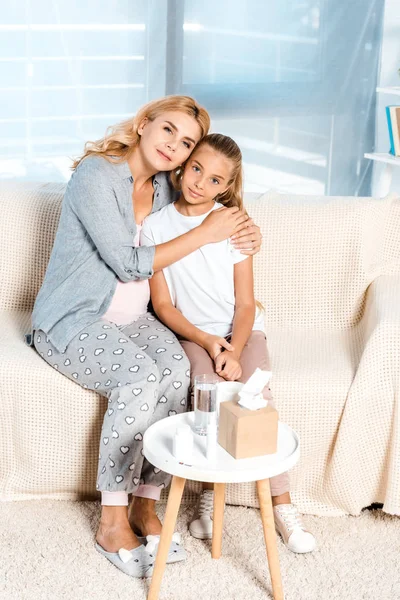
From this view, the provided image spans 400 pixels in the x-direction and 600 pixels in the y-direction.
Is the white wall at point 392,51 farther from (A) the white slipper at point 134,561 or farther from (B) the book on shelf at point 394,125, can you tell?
(A) the white slipper at point 134,561

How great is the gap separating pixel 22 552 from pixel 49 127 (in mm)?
2399

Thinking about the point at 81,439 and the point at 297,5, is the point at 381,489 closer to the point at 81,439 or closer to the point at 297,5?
the point at 81,439

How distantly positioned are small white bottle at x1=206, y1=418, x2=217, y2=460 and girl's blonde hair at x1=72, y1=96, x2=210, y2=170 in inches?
29.6

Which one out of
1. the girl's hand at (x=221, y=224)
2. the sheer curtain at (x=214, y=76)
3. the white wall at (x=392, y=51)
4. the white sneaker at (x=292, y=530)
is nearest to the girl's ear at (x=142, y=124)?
the girl's hand at (x=221, y=224)

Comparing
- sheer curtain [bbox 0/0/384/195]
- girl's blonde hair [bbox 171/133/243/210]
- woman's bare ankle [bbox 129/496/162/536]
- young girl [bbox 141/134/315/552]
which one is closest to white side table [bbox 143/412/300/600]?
woman's bare ankle [bbox 129/496/162/536]

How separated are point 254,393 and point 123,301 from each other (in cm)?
58

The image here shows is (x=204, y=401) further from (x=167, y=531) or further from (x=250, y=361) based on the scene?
(x=250, y=361)

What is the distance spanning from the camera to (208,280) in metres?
2.15

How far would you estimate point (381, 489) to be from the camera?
2070 mm

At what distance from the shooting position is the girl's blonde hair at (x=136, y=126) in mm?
2061

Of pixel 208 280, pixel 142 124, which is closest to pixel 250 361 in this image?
pixel 208 280

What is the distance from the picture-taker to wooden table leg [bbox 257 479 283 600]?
1634mm

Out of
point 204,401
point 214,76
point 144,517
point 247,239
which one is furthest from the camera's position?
point 214,76

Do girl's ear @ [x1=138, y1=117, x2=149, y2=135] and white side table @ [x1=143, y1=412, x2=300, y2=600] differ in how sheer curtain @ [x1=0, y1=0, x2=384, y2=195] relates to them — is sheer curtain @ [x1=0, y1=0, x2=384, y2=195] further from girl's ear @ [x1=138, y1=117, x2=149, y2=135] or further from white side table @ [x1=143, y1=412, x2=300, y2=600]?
white side table @ [x1=143, y1=412, x2=300, y2=600]
